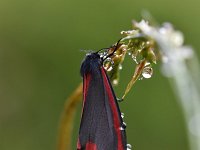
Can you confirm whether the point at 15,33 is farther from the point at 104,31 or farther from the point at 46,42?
the point at 104,31

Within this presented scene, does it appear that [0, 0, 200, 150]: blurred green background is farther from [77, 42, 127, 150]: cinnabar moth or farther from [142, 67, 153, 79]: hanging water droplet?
[142, 67, 153, 79]: hanging water droplet

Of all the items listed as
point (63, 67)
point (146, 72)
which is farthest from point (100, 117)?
point (63, 67)

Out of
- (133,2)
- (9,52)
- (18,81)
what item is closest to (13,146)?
(18,81)

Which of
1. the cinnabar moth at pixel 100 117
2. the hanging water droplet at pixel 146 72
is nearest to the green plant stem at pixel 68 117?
the cinnabar moth at pixel 100 117

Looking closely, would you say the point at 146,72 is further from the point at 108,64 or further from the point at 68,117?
the point at 68,117

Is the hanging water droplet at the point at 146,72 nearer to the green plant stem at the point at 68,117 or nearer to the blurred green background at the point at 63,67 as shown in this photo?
the green plant stem at the point at 68,117

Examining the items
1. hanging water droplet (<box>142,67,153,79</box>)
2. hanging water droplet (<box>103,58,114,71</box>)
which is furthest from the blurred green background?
hanging water droplet (<box>142,67,153,79</box>)
